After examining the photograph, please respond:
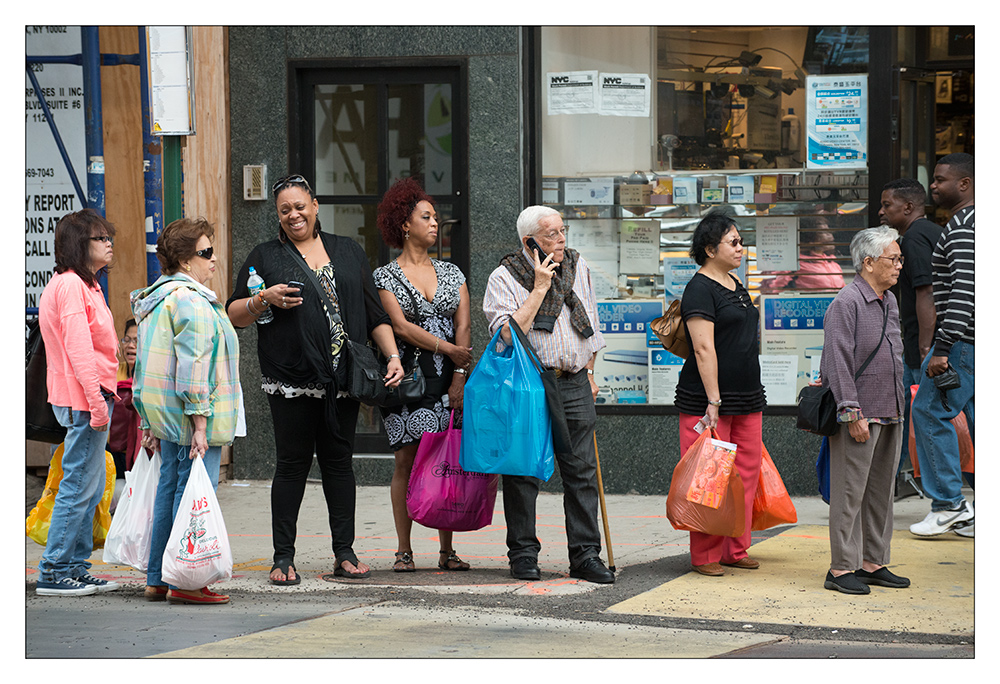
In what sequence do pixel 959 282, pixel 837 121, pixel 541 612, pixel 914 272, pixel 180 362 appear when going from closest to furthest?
pixel 541 612
pixel 180 362
pixel 959 282
pixel 914 272
pixel 837 121

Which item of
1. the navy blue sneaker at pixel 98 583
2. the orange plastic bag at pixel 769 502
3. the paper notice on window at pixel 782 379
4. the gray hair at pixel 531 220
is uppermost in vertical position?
the gray hair at pixel 531 220

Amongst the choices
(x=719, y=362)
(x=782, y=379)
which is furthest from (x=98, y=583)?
(x=782, y=379)

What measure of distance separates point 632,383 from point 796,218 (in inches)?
67.7

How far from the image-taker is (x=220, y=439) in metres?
5.44

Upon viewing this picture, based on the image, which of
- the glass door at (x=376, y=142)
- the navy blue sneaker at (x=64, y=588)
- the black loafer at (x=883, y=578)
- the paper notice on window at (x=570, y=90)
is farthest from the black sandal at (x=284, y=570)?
the paper notice on window at (x=570, y=90)

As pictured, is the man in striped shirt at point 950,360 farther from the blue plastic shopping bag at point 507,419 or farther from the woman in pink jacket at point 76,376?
the woman in pink jacket at point 76,376

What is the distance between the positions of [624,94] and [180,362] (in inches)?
179

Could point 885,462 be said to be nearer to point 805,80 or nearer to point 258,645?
point 258,645

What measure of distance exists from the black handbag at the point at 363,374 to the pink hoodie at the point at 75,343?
3.35ft

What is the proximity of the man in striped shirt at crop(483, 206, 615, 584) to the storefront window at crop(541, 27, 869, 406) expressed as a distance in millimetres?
2773

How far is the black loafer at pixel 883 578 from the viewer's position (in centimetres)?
564

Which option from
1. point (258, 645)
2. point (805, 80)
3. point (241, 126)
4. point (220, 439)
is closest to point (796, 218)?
point (805, 80)

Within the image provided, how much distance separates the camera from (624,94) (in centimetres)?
866

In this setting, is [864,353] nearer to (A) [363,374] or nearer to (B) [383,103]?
(A) [363,374]
